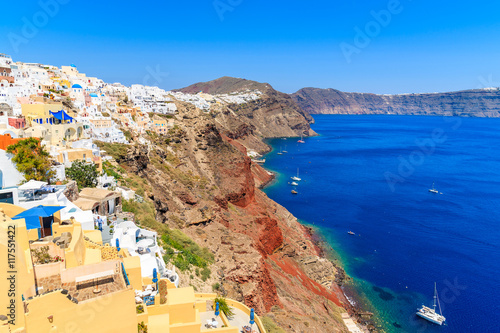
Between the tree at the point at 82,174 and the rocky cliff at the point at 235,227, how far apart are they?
25.9 ft

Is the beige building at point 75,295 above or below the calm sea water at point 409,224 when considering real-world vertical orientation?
above

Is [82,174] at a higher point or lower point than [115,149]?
lower

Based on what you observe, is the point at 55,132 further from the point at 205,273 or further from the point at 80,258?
the point at 80,258

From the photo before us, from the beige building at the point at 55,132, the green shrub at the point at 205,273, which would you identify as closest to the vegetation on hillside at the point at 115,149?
the beige building at the point at 55,132

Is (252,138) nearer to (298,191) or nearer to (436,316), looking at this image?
(298,191)

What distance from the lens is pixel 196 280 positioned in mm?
26625

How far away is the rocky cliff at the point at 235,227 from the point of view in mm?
31562

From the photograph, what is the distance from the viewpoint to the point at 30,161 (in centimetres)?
2458

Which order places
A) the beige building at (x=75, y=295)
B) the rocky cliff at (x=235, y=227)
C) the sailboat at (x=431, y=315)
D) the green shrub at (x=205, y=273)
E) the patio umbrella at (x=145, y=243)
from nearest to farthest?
the beige building at (x=75, y=295)
the patio umbrella at (x=145, y=243)
the green shrub at (x=205, y=273)
the rocky cliff at (x=235, y=227)
the sailboat at (x=431, y=315)

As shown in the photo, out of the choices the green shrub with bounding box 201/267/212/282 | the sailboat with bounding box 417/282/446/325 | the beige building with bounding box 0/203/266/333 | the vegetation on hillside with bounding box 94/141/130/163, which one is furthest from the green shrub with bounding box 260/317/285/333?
the vegetation on hillside with bounding box 94/141/130/163

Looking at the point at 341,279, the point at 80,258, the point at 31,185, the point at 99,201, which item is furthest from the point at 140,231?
the point at 341,279

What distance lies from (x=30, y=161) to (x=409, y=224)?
7040 cm

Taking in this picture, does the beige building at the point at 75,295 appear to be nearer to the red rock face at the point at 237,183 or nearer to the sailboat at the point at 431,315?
the sailboat at the point at 431,315

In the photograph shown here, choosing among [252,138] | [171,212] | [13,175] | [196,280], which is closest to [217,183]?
[171,212]
